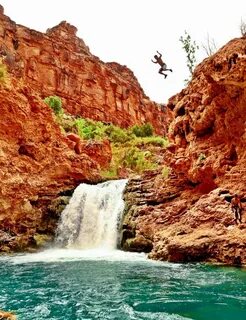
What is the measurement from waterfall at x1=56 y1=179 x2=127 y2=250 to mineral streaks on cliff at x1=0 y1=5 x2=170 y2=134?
26.9 m

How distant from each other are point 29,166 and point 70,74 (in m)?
35.6

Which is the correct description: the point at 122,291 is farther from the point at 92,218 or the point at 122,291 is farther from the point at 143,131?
the point at 143,131

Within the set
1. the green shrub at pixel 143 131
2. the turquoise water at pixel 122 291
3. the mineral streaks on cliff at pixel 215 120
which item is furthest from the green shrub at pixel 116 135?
the turquoise water at pixel 122 291

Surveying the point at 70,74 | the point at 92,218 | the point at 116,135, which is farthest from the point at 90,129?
the point at 92,218

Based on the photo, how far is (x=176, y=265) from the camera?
13.8m

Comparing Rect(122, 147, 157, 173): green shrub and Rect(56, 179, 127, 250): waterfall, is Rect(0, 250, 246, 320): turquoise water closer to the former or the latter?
Rect(56, 179, 127, 250): waterfall

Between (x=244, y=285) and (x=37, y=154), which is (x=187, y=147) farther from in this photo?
(x=244, y=285)

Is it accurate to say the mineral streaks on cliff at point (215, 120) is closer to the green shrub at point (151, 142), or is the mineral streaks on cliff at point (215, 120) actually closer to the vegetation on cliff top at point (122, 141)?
the vegetation on cliff top at point (122, 141)

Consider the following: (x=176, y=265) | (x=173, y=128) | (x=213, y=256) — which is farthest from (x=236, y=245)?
(x=173, y=128)

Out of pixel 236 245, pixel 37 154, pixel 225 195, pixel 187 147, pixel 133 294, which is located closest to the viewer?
pixel 133 294

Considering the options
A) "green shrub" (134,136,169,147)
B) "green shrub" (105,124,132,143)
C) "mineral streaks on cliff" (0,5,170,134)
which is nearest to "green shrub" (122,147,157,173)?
"green shrub" (134,136,169,147)

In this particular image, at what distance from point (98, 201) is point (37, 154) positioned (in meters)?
4.64

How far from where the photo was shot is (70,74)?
5578 cm

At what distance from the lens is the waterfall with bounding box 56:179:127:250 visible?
2100 cm
